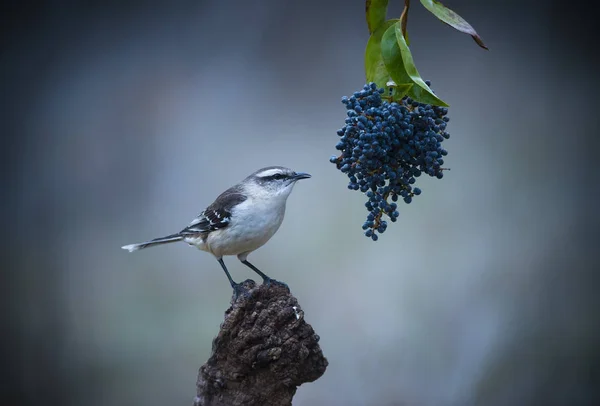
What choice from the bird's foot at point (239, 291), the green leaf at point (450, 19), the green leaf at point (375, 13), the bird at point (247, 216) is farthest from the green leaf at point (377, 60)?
the bird's foot at point (239, 291)

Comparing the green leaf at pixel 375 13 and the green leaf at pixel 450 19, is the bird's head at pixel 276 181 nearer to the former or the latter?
the green leaf at pixel 375 13

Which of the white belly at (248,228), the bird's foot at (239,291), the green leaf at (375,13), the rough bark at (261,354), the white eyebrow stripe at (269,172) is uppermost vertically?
the white eyebrow stripe at (269,172)

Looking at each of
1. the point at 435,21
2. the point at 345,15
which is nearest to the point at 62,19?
the point at 345,15

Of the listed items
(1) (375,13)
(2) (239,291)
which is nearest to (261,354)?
(2) (239,291)

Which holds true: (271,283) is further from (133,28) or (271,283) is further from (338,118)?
(133,28)

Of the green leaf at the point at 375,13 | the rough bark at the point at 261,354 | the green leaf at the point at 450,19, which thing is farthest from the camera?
the rough bark at the point at 261,354

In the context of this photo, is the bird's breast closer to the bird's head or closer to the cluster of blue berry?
the bird's head

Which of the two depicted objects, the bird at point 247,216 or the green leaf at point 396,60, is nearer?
the green leaf at point 396,60

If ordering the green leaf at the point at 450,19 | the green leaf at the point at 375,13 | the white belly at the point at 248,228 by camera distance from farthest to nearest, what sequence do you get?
the white belly at the point at 248,228 < the green leaf at the point at 375,13 < the green leaf at the point at 450,19

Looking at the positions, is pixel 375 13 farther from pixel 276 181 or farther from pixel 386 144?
pixel 276 181
